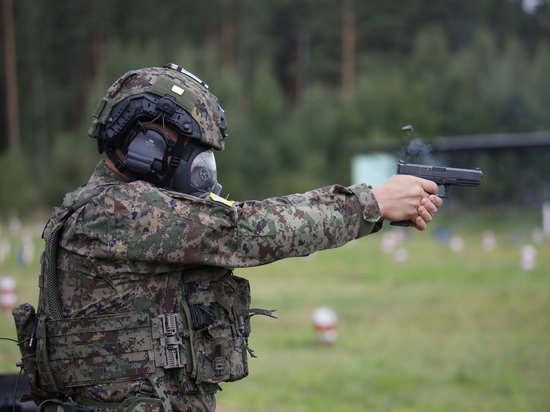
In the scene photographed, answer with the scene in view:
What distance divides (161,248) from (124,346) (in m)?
0.39

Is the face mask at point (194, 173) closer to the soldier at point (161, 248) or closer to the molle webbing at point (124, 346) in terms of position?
the soldier at point (161, 248)

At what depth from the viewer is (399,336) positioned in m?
9.08

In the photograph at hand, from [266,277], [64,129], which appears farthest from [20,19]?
[266,277]

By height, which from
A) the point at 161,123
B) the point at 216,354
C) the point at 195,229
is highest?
the point at 161,123

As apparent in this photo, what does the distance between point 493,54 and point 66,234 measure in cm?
3220

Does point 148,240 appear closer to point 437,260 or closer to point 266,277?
point 266,277

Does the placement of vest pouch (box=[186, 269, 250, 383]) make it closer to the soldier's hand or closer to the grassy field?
the soldier's hand

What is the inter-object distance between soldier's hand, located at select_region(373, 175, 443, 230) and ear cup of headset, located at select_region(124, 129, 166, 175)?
74cm

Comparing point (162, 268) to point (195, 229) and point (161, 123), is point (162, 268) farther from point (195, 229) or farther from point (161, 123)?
point (161, 123)

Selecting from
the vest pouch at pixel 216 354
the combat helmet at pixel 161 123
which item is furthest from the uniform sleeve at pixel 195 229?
the vest pouch at pixel 216 354

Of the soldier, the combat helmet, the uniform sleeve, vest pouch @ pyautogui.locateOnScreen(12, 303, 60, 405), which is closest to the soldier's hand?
the soldier

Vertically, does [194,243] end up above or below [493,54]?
below

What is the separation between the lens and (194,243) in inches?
95.5

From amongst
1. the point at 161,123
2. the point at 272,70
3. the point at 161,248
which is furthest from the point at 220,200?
the point at 272,70
